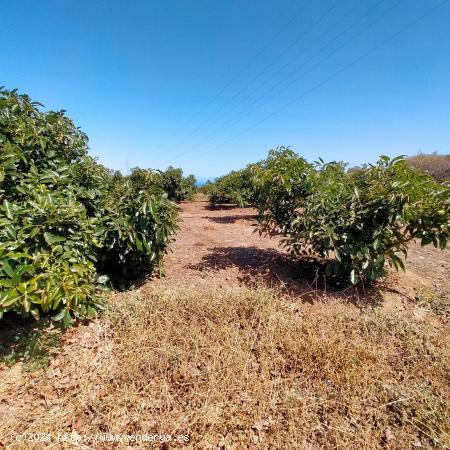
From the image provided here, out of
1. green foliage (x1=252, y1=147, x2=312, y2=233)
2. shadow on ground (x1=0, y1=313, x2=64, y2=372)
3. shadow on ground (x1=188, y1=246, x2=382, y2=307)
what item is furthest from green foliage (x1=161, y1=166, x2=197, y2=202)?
shadow on ground (x1=0, y1=313, x2=64, y2=372)

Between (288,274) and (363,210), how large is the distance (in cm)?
141

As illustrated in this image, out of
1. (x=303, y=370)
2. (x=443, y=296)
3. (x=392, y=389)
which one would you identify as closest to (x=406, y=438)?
(x=392, y=389)

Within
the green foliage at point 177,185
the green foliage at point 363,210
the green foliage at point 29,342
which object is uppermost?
the green foliage at point 177,185

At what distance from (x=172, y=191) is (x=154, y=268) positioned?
395 inches

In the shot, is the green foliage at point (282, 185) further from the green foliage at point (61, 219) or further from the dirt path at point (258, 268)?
the green foliage at point (61, 219)

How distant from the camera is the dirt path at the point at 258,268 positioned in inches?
132

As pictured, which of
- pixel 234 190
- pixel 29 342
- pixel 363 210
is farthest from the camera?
pixel 234 190

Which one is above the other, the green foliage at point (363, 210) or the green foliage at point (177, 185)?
the green foliage at point (177, 185)

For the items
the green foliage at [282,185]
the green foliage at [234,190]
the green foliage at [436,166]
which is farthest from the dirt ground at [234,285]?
the green foliage at [436,166]

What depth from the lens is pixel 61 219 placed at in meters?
2.04

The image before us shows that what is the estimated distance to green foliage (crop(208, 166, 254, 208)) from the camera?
10398 mm

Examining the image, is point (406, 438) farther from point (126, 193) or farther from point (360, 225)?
point (126, 193)

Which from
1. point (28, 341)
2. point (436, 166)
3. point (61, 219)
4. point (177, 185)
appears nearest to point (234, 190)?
point (177, 185)

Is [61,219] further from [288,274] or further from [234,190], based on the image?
[234,190]
